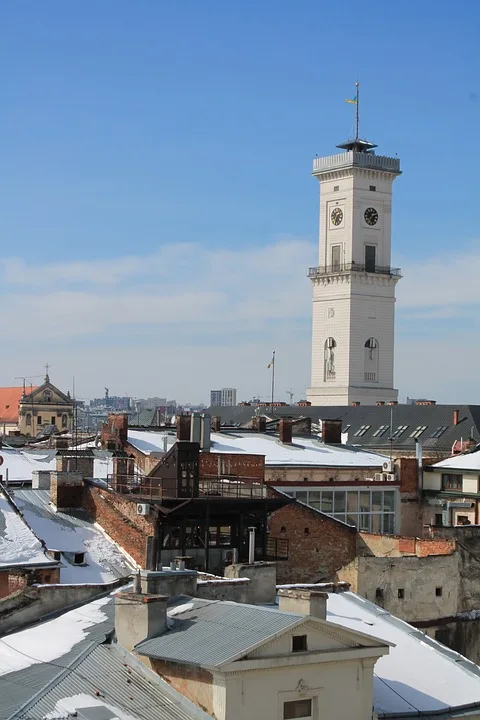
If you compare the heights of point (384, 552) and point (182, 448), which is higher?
point (182, 448)

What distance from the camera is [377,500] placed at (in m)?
57.5

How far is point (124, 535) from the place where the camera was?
135ft

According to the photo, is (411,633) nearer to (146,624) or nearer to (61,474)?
(146,624)

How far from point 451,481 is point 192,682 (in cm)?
3767

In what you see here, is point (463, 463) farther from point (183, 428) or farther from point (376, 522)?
point (183, 428)

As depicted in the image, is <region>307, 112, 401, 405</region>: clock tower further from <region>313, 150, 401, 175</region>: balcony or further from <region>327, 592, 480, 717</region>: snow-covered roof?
<region>327, 592, 480, 717</region>: snow-covered roof

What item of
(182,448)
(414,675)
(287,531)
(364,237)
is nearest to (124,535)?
(182,448)

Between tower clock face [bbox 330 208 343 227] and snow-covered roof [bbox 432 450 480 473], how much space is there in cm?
9153

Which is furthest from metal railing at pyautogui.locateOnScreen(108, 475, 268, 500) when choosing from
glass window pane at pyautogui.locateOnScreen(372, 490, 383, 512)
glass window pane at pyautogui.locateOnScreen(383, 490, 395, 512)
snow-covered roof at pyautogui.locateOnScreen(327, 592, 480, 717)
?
glass window pane at pyautogui.locateOnScreen(383, 490, 395, 512)

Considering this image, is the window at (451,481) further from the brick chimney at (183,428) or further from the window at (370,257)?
the window at (370,257)

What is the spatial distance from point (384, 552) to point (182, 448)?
25.9ft

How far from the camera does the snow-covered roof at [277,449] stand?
59781 mm

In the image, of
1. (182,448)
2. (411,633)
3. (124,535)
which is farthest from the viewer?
(182,448)

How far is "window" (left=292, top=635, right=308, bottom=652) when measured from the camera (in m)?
22.5
